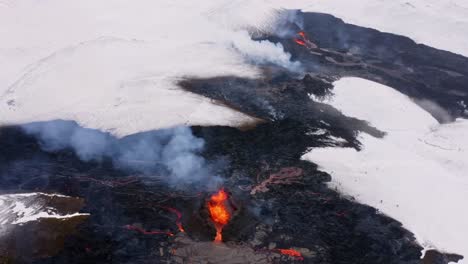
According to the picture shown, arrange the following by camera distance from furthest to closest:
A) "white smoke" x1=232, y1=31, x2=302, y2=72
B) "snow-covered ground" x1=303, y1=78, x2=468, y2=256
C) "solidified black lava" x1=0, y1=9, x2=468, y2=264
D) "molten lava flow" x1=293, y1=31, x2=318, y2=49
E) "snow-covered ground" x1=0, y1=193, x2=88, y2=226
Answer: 1. "molten lava flow" x1=293, y1=31, x2=318, y2=49
2. "white smoke" x1=232, y1=31, x2=302, y2=72
3. "snow-covered ground" x1=303, y1=78, x2=468, y2=256
4. "snow-covered ground" x1=0, y1=193, x2=88, y2=226
5. "solidified black lava" x1=0, y1=9, x2=468, y2=264

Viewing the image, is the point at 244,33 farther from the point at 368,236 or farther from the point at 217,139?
the point at 368,236

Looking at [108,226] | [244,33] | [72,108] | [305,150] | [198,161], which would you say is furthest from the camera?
[244,33]

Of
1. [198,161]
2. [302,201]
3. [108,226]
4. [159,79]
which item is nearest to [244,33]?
[159,79]

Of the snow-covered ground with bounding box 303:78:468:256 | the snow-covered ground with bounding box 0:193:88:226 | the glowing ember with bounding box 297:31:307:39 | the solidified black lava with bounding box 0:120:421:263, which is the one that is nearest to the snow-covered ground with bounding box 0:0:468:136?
the glowing ember with bounding box 297:31:307:39

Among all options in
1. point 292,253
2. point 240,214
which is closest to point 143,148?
point 240,214

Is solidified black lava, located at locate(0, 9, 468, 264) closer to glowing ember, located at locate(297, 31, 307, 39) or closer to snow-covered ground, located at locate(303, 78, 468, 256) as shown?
snow-covered ground, located at locate(303, 78, 468, 256)

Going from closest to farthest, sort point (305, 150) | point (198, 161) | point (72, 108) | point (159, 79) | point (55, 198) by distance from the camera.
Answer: point (55, 198) < point (198, 161) < point (305, 150) < point (72, 108) < point (159, 79)
